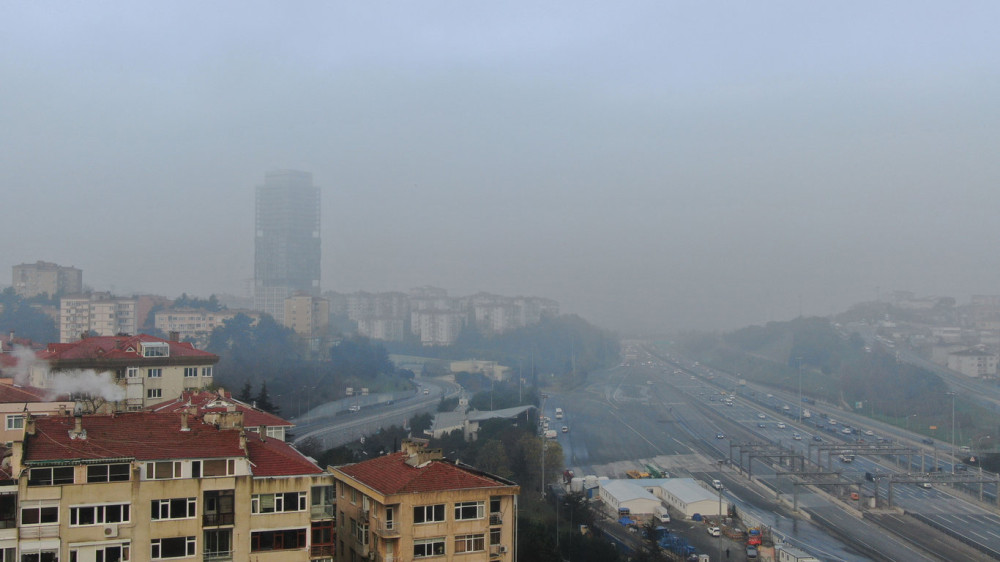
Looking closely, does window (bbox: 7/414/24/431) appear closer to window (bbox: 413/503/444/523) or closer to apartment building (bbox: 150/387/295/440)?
apartment building (bbox: 150/387/295/440)

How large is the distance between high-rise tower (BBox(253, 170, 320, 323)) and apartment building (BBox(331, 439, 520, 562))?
191 ft

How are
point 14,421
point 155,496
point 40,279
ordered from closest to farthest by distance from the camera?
point 155,496 → point 14,421 → point 40,279

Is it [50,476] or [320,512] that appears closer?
[50,476]

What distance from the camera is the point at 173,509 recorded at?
5.57 meters

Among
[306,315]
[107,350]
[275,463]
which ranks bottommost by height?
[306,315]

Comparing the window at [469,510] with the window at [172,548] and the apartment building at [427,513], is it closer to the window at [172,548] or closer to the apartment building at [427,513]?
the apartment building at [427,513]

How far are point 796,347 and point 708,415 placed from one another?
16.1 metres

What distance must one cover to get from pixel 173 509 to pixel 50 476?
76 cm

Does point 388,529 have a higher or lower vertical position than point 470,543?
higher

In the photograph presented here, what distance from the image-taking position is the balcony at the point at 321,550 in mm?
5918

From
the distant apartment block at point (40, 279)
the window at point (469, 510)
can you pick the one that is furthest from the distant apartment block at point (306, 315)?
the window at point (469, 510)

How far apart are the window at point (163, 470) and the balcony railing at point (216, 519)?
1.08 ft

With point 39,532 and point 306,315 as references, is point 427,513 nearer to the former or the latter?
point 39,532

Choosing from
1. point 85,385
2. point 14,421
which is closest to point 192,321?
point 85,385
